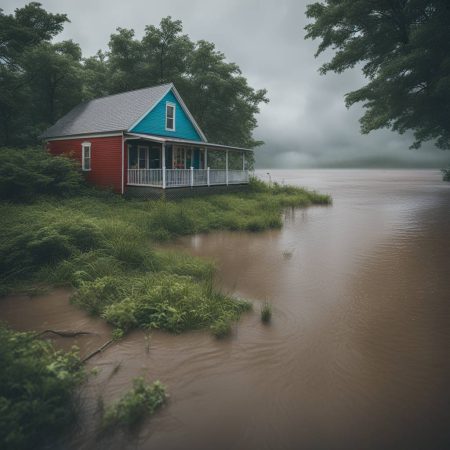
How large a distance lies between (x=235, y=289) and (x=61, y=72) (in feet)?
87.6

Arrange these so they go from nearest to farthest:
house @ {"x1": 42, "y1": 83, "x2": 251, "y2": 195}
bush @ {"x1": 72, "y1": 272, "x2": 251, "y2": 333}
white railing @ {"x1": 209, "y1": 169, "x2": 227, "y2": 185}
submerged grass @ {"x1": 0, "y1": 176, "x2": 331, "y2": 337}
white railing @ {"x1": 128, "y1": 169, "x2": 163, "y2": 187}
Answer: bush @ {"x1": 72, "y1": 272, "x2": 251, "y2": 333} < submerged grass @ {"x1": 0, "y1": 176, "x2": 331, "y2": 337} < white railing @ {"x1": 128, "y1": 169, "x2": 163, "y2": 187} < house @ {"x1": 42, "y1": 83, "x2": 251, "y2": 195} < white railing @ {"x1": 209, "y1": 169, "x2": 227, "y2": 185}

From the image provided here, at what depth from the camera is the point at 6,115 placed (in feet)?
84.5

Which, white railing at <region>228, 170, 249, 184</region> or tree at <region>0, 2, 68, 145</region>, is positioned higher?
tree at <region>0, 2, 68, 145</region>

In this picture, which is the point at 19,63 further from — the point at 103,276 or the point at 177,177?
the point at 103,276

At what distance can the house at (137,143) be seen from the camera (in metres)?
18.9

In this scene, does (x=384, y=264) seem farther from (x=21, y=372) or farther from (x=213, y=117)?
(x=213, y=117)

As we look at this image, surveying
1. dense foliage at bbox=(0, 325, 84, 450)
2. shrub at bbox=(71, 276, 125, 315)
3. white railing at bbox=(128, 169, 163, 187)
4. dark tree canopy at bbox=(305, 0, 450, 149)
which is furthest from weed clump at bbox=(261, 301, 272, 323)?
dark tree canopy at bbox=(305, 0, 450, 149)

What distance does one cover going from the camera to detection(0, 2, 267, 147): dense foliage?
25.6 m

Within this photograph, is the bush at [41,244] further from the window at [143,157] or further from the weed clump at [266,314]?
the window at [143,157]

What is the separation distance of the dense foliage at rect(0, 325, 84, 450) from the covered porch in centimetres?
1446

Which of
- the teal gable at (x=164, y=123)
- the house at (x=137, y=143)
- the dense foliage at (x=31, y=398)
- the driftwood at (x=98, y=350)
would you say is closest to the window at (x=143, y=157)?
the house at (x=137, y=143)

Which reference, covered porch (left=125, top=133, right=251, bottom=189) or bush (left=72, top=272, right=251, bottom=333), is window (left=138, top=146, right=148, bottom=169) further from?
bush (left=72, top=272, right=251, bottom=333)

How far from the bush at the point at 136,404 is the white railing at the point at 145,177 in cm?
1506

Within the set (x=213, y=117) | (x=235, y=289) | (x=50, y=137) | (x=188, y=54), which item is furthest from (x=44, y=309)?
(x=188, y=54)
